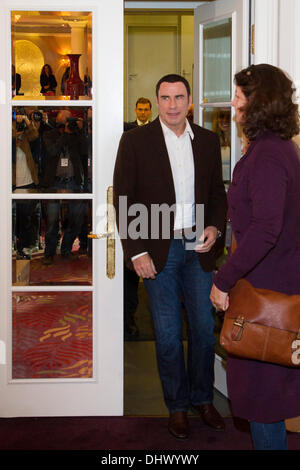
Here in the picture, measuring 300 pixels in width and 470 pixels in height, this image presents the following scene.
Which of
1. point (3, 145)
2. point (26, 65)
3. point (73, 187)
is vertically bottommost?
point (73, 187)

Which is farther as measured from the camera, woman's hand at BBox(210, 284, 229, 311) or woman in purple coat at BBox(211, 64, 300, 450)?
woman's hand at BBox(210, 284, 229, 311)

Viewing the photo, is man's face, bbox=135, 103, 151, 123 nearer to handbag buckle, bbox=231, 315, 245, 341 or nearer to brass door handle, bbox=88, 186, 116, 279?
brass door handle, bbox=88, 186, 116, 279

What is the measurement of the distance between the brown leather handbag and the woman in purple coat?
2.7 inches

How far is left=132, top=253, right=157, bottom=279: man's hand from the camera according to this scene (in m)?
2.74

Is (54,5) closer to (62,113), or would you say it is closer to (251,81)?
(62,113)

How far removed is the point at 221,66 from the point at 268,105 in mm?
1684

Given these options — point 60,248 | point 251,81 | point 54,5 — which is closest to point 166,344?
point 60,248

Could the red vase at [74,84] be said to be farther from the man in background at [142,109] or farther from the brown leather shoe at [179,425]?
the man in background at [142,109]

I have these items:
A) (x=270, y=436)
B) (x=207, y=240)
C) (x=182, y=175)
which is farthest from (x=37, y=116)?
(x=270, y=436)

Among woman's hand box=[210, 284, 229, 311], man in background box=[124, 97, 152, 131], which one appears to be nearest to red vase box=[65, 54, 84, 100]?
woman's hand box=[210, 284, 229, 311]

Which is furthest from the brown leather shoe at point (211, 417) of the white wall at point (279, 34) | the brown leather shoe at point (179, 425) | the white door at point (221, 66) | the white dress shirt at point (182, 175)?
the white wall at point (279, 34)

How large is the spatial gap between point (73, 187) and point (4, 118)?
0.47 meters

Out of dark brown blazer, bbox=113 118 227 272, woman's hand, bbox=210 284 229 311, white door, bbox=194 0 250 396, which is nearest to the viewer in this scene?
woman's hand, bbox=210 284 229 311

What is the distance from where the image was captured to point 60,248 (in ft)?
9.69
